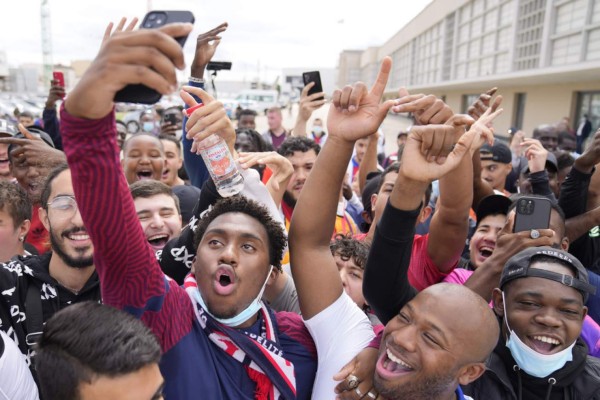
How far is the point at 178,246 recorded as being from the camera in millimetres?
2059

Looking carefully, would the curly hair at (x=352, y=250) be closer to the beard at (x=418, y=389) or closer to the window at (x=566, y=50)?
the beard at (x=418, y=389)

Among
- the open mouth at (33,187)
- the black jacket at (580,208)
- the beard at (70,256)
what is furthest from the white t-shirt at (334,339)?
the open mouth at (33,187)

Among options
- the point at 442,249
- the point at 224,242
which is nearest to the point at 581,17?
the point at 442,249

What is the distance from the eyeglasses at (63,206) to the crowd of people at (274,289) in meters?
0.02

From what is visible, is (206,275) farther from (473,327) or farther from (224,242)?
(473,327)

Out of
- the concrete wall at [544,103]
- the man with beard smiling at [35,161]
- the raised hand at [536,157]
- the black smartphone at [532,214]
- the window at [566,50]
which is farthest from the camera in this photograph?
the concrete wall at [544,103]

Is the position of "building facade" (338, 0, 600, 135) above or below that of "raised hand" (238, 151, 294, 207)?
above

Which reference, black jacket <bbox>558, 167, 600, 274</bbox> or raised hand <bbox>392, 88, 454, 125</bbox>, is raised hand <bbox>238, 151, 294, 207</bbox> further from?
black jacket <bbox>558, 167, 600, 274</bbox>

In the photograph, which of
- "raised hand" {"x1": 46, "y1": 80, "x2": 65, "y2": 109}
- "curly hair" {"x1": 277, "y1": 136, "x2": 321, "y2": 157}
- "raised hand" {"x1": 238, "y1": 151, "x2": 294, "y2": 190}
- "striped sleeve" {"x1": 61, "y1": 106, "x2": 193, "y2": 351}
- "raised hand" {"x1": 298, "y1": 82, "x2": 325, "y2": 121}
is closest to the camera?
"striped sleeve" {"x1": 61, "y1": 106, "x2": 193, "y2": 351}

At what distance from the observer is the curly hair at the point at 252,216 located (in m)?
1.92

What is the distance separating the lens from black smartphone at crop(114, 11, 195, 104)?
3.57ft

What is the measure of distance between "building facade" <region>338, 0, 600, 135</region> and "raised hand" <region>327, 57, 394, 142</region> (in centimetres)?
1463

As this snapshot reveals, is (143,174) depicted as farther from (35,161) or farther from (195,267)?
(195,267)

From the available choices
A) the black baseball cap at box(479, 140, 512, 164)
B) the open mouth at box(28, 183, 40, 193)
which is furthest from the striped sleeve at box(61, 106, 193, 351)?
the black baseball cap at box(479, 140, 512, 164)
